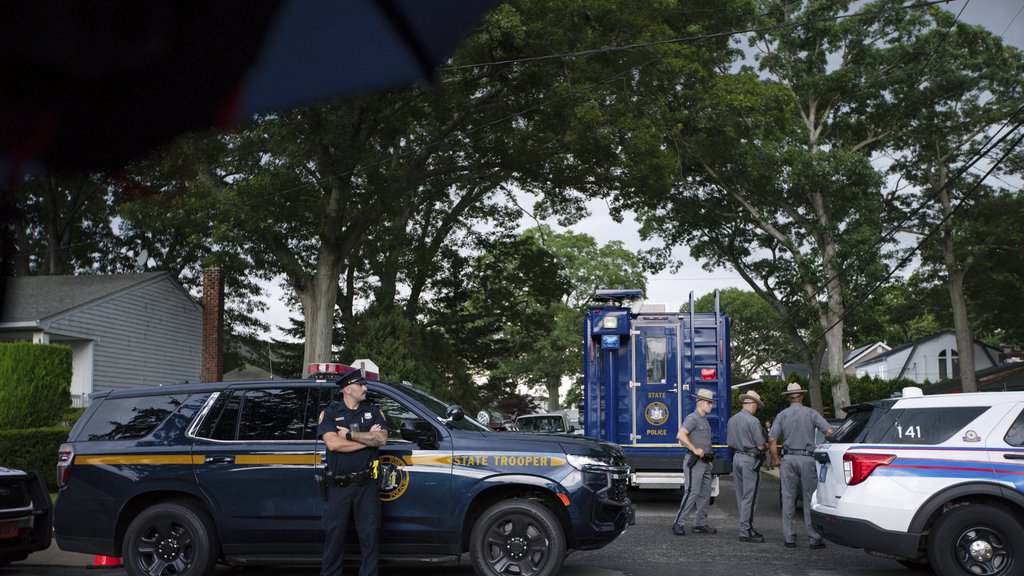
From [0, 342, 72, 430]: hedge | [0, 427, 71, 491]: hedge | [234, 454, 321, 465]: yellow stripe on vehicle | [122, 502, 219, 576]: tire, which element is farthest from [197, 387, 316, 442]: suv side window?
[0, 427, 71, 491]: hedge

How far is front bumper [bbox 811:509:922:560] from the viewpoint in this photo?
8.34 m

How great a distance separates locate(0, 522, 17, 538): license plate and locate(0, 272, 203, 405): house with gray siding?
1297cm

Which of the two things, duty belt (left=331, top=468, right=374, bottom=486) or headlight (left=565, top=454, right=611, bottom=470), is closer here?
duty belt (left=331, top=468, right=374, bottom=486)

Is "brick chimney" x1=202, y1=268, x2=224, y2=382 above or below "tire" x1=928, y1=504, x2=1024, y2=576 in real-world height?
above

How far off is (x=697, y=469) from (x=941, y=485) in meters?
4.09

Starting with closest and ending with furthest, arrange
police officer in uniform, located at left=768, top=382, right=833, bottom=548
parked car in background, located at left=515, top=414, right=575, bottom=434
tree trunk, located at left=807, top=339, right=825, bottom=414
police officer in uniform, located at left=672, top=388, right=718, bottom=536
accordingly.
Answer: police officer in uniform, located at left=768, top=382, right=833, bottom=548
police officer in uniform, located at left=672, top=388, right=718, bottom=536
parked car in background, located at left=515, top=414, right=575, bottom=434
tree trunk, located at left=807, top=339, right=825, bottom=414

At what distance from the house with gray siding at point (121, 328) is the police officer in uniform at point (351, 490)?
15.2 m

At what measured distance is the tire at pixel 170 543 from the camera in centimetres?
842

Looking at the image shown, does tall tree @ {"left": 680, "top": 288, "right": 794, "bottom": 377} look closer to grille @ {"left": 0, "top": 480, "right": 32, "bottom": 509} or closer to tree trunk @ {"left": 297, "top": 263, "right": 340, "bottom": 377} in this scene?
tree trunk @ {"left": 297, "top": 263, "right": 340, "bottom": 377}

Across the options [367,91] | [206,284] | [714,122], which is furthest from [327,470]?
[206,284]

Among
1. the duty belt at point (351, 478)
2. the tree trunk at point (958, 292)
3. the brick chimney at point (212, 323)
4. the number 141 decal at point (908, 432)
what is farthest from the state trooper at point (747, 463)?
the tree trunk at point (958, 292)

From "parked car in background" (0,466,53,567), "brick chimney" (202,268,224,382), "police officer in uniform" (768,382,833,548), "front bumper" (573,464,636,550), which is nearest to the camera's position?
"front bumper" (573,464,636,550)

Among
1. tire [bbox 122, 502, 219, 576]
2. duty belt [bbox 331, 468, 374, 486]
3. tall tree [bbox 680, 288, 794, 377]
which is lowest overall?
tire [bbox 122, 502, 219, 576]

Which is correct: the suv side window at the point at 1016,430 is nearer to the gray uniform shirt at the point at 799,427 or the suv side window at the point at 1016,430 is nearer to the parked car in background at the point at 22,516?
the gray uniform shirt at the point at 799,427
